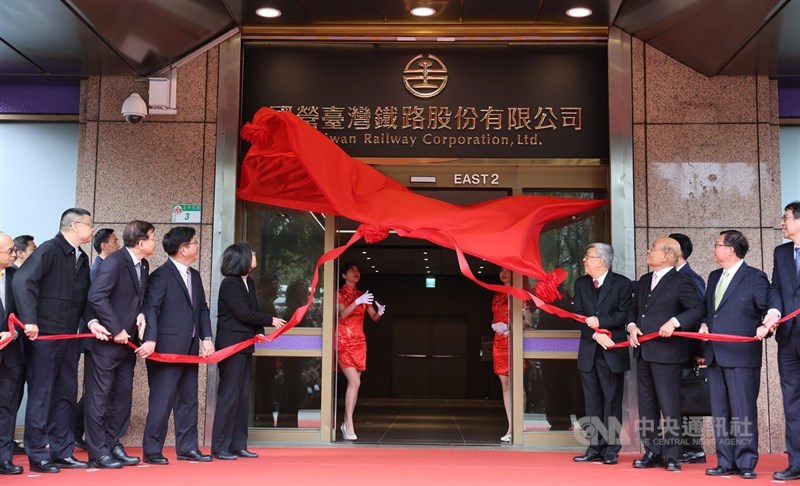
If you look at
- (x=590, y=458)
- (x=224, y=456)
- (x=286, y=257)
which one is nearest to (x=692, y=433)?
(x=590, y=458)

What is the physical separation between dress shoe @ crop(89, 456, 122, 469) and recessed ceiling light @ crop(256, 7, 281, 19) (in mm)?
3587

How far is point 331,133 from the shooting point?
744 cm

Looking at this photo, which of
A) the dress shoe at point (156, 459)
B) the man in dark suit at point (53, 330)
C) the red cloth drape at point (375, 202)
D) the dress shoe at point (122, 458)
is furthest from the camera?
the red cloth drape at point (375, 202)

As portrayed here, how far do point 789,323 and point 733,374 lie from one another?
0.45 m

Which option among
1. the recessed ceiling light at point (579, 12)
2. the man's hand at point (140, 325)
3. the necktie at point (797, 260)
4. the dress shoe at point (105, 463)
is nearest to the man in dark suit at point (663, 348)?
the necktie at point (797, 260)

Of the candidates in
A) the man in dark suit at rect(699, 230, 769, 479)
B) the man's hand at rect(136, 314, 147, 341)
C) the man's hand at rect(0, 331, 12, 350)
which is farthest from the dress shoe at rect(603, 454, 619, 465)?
the man's hand at rect(0, 331, 12, 350)

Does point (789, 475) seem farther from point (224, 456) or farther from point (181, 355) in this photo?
point (181, 355)

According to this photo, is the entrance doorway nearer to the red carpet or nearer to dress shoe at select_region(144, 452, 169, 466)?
the red carpet

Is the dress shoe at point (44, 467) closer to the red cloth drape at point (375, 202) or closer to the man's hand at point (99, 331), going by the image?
the man's hand at point (99, 331)

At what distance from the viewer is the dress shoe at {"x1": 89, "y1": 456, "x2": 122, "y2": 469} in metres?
5.51

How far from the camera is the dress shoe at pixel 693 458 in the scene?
20.0 feet

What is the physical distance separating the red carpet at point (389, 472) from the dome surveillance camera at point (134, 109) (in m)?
2.63

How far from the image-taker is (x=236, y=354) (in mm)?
6211

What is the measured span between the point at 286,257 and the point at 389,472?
246 cm
